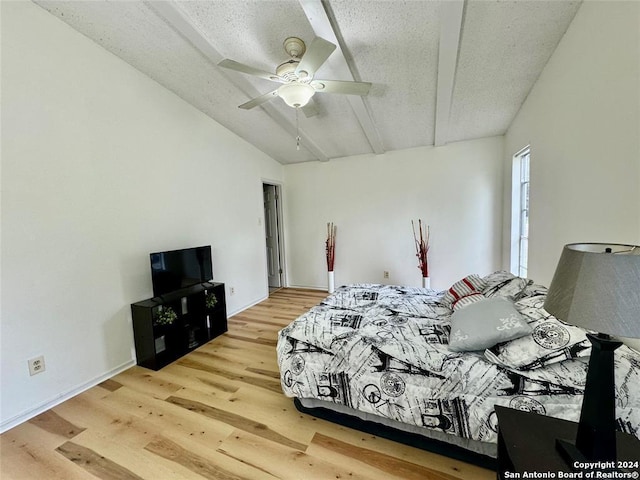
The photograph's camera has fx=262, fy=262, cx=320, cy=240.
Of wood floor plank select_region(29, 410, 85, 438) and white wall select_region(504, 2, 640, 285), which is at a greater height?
white wall select_region(504, 2, 640, 285)

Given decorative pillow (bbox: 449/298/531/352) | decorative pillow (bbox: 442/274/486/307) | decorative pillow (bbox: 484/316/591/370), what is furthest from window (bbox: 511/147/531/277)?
decorative pillow (bbox: 484/316/591/370)

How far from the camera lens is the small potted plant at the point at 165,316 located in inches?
97.7

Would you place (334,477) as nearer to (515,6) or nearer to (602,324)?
(602,324)

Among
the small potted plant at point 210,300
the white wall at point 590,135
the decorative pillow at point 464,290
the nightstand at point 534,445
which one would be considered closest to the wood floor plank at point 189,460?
the nightstand at point 534,445

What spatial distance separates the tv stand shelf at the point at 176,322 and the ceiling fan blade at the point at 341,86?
93.2 inches

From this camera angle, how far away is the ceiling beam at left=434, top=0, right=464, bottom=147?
1.69m

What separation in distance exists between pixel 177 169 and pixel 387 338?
2892mm

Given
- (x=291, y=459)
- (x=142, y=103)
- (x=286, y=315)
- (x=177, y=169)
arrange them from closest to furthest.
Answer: (x=291, y=459) < (x=142, y=103) < (x=177, y=169) < (x=286, y=315)

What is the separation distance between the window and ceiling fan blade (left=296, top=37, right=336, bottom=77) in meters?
2.70

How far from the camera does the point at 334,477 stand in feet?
4.53

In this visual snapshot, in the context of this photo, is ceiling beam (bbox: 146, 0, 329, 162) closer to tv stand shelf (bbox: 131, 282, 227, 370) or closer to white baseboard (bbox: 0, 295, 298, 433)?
tv stand shelf (bbox: 131, 282, 227, 370)

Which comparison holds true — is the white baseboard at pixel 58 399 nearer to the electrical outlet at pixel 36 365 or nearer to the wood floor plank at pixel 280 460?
the electrical outlet at pixel 36 365

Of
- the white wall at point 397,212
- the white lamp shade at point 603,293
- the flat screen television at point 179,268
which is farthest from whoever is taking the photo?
the white wall at point 397,212

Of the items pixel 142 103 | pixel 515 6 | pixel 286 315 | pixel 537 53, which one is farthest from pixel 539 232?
pixel 142 103
